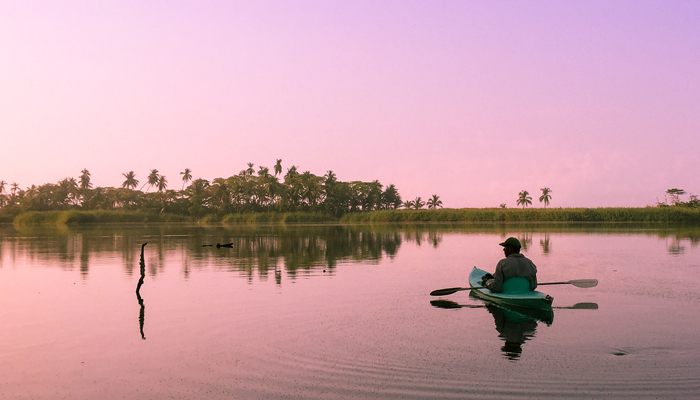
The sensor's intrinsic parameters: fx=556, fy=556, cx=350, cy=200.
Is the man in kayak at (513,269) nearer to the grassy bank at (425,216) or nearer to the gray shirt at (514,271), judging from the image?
the gray shirt at (514,271)

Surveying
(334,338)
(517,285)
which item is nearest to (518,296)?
(517,285)

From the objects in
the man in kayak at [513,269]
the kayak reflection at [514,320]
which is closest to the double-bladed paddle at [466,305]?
the kayak reflection at [514,320]

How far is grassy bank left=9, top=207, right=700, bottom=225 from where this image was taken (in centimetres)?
9338

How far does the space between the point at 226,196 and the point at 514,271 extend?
406ft

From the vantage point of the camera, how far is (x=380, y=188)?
140750mm

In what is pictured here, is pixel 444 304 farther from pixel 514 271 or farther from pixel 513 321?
pixel 513 321

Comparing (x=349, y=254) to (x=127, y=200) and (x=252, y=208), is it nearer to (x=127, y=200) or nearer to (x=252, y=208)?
(x=252, y=208)

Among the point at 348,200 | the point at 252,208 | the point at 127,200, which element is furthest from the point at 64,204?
the point at 348,200

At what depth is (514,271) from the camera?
13953 mm

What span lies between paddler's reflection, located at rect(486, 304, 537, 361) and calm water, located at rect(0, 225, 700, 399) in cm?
4

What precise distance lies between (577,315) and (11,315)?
14037mm

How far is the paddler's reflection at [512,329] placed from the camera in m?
10.2

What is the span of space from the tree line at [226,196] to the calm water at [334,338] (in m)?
109

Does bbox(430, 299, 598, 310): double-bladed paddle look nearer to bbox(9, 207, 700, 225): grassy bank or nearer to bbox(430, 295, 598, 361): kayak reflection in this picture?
bbox(430, 295, 598, 361): kayak reflection
